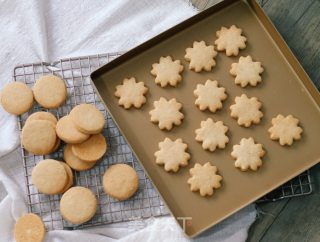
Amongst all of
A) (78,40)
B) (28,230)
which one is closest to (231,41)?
(78,40)

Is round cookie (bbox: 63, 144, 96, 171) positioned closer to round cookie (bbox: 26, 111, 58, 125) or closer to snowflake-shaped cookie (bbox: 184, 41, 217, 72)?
round cookie (bbox: 26, 111, 58, 125)

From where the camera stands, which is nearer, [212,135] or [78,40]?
[212,135]

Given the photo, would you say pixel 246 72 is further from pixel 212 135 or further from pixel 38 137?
pixel 38 137

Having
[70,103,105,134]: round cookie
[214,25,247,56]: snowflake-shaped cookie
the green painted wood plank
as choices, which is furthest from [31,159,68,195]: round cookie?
the green painted wood plank

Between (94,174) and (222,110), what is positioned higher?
(222,110)

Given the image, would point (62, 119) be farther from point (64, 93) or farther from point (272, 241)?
point (272, 241)

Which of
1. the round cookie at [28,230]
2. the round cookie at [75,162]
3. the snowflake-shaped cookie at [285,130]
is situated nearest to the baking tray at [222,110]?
the snowflake-shaped cookie at [285,130]

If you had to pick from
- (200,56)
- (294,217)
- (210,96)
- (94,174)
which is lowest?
(294,217)
